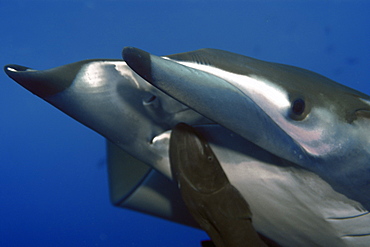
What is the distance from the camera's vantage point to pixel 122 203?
2.83 feet

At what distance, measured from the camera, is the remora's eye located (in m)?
0.41

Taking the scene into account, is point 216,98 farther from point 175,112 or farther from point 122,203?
point 122,203

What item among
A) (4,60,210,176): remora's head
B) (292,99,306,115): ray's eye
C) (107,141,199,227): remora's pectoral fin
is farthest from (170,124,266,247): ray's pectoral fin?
(107,141,199,227): remora's pectoral fin

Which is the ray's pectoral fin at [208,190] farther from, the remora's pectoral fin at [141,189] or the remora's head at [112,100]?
the remora's pectoral fin at [141,189]

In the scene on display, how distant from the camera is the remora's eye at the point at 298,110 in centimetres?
41

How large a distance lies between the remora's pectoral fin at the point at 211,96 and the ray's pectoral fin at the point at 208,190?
11 cm

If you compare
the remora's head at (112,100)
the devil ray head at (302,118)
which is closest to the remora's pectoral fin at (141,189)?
the remora's head at (112,100)

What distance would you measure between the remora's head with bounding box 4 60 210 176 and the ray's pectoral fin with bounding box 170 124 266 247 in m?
0.04

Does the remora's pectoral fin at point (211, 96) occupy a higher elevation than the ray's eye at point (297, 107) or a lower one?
lower

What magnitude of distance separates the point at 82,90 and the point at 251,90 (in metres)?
0.26

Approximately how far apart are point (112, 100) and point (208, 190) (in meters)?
0.22

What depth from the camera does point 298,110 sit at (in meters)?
0.41

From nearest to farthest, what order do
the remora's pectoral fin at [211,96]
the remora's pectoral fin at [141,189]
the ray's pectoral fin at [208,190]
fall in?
the remora's pectoral fin at [211,96] < the ray's pectoral fin at [208,190] < the remora's pectoral fin at [141,189]

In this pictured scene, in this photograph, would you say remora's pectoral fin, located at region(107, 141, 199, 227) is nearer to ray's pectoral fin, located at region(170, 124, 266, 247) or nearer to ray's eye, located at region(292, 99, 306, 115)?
ray's pectoral fin, located at region(170, 124, 266, 247)
